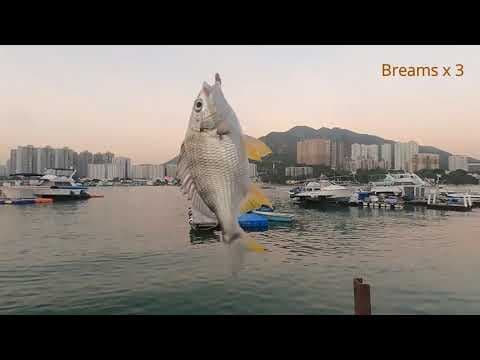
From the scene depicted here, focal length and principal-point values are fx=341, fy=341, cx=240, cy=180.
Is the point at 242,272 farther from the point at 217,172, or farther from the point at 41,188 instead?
the point at 41,188

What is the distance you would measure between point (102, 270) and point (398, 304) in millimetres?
5630

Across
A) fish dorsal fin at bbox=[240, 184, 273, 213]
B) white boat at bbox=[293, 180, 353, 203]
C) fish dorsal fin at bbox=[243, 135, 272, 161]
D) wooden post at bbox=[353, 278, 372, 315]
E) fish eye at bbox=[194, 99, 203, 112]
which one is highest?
fish eye at bbox=[194, 99, 203, 112]

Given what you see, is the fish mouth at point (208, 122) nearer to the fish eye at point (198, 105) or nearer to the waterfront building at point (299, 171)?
the fish eye at point (198, 105)

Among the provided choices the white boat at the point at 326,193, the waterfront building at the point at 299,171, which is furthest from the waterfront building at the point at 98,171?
the white boat at the point at 326,193

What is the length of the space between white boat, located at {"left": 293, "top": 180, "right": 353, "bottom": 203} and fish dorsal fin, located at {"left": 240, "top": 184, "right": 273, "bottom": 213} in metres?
13.9

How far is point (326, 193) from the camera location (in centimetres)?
1619

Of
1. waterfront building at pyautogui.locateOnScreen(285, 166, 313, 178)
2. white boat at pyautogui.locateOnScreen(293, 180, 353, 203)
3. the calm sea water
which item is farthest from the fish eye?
white boat at pyautogui.locateOnScreen(293, 180, 353, 203)

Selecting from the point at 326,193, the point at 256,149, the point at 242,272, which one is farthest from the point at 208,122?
the point at 326,193

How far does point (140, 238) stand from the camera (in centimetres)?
1042

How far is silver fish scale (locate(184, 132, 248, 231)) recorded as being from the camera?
91 centimetres

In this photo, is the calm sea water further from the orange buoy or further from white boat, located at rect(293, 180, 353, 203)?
the orange buoy

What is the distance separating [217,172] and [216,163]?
0.03m

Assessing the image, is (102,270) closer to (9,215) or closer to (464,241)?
(464,241)
